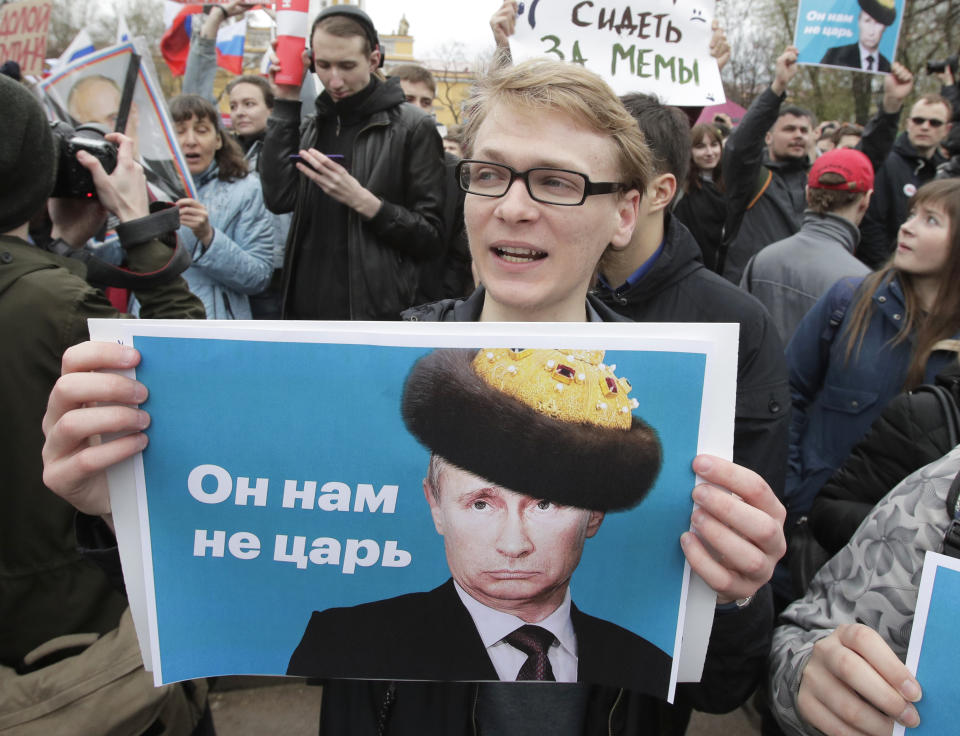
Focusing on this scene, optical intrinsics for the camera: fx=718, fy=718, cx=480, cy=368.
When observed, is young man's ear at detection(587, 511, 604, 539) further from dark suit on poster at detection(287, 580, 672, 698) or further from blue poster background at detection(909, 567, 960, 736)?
blue poster background at detection(909, 567, 960, 736)

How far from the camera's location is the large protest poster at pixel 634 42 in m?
2.93

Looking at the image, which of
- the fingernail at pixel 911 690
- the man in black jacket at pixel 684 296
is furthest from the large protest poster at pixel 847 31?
the fingernail at pixel 911 690

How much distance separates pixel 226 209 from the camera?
146 inches

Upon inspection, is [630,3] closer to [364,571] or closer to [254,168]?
[254,168]

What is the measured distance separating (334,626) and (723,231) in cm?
411

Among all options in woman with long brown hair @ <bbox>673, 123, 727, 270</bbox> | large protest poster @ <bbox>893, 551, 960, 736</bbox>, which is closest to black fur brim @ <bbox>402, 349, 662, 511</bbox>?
large protest poster @ <bbox>893, 551, 960, 736</bbox>

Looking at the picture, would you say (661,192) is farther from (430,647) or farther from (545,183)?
(430,647)

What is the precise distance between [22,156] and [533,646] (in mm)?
1382

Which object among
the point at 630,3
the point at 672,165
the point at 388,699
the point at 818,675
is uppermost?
the point at 630,3

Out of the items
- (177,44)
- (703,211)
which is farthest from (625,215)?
(177,44)

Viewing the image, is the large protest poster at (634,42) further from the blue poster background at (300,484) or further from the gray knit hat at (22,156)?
the blue poster background at (300,484)

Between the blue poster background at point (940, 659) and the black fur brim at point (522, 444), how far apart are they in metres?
0.36

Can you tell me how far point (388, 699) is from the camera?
3.99 ft

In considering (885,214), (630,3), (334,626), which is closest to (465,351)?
(334,626)
